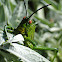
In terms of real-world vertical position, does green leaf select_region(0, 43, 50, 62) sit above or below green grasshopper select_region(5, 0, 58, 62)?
below

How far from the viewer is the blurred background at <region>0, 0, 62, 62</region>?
0.88 meters

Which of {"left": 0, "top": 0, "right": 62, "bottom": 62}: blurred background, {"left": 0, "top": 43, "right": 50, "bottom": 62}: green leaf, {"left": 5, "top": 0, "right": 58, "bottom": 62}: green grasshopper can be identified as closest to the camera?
{"left": 0, "top": 43, "right": 50, "bottom": 62}: green leaf

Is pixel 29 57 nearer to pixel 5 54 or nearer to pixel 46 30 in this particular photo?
pixel 5 54

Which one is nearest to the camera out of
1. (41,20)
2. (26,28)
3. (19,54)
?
(19,54)

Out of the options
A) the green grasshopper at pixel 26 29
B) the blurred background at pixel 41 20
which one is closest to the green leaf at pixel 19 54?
the green grasshopper at pixel 26 29

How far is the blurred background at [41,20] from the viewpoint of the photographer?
2.89 ft

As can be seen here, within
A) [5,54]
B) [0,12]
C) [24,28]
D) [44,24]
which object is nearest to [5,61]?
[5,54]

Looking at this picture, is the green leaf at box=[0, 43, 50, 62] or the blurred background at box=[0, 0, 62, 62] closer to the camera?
the green leaf at box=[0, 43, 50, 62]

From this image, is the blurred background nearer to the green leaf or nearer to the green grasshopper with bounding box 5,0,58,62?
the green grasshopper with bounding box 5,0,58,62

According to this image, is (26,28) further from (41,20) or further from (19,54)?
(41,20)

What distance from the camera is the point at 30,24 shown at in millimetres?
615

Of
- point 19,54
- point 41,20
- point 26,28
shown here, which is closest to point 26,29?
point 26,28

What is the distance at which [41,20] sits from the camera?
142 centimetres

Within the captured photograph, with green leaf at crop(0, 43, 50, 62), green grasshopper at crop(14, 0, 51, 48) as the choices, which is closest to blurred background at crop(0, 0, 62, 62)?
green grasshopper at crop(14, 0, 51, 48)
